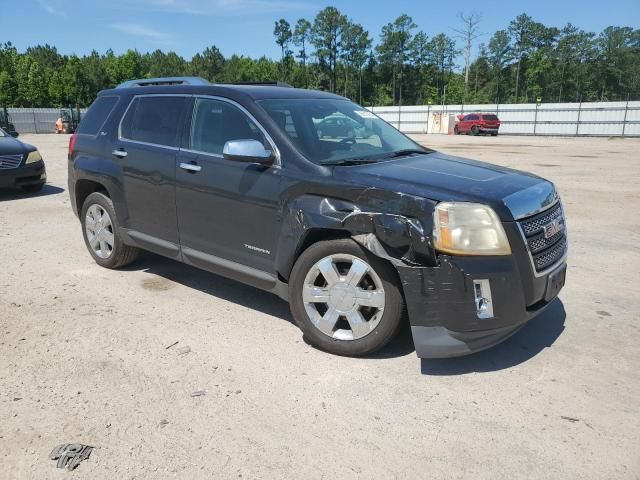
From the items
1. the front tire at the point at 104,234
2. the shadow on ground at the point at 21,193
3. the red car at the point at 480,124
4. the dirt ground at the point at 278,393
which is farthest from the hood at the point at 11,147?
the red car at the point at 480,124

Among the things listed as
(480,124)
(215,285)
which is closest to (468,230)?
(215,285)

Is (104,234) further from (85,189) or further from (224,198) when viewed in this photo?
(224,198)

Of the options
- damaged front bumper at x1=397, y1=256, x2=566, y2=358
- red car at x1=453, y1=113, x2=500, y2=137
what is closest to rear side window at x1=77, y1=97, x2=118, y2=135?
damaged front bumper at x1=397, y1=256, x2=566, y2=358

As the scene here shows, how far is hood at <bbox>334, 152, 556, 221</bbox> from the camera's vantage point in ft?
10.5

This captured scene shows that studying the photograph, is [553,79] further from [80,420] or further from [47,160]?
[80,420]

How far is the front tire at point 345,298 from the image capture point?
11.0ft

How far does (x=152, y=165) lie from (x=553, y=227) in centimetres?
332

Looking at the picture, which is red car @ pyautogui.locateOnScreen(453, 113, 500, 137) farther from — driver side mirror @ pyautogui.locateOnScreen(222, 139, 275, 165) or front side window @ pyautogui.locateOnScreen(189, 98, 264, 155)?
driver side mirror @ pyautogui.locateOnScreen(222, 139, 275, 165)

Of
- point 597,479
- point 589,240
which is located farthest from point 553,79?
point 597,479

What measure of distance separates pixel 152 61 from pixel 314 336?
115 m

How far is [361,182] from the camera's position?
3402 millimetres

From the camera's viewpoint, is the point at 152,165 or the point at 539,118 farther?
the point at 539,118

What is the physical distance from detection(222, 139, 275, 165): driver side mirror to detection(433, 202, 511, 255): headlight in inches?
52.6

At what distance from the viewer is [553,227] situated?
360 centimetres
